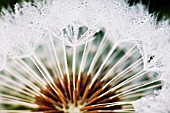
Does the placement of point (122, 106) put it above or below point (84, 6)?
below

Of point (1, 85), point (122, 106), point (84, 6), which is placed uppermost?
point (84, 6)

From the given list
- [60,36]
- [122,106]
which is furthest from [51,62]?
[122,106]

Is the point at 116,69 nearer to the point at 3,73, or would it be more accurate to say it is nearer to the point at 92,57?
the point at 92,57

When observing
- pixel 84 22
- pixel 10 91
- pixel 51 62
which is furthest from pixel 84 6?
pixel 10 91
